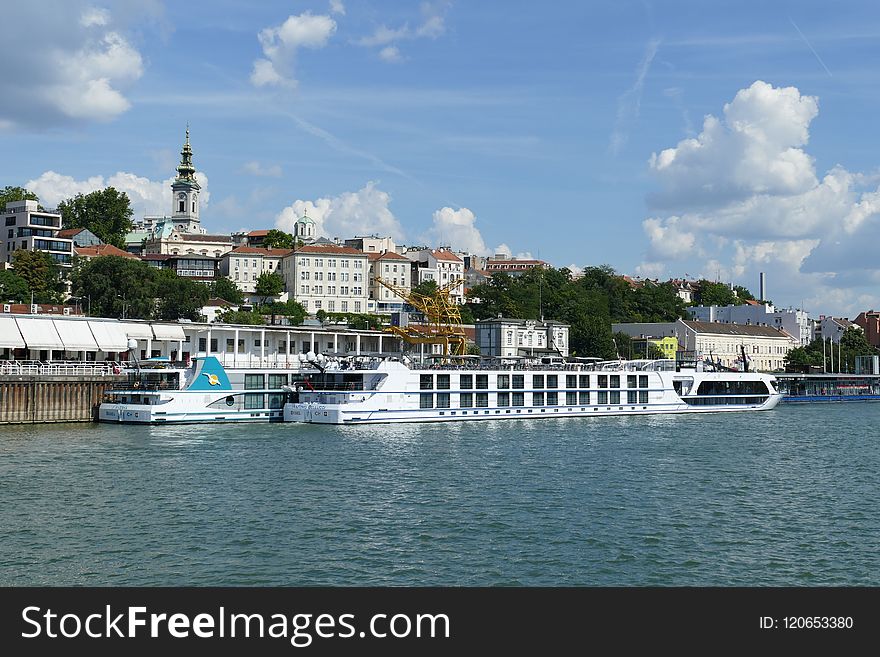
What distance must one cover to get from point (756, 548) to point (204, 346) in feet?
204

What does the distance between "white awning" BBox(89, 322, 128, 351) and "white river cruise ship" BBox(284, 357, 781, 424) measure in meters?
16.9

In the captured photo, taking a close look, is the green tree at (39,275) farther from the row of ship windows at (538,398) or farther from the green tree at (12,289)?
the row of ship windows at (538,398)

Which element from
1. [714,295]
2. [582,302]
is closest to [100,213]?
[582,302]

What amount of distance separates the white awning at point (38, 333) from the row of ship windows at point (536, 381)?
25.0 metres

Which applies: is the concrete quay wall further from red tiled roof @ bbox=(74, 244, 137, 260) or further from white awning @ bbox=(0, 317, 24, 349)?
red tiled roof @ bbox=(74, 244, 137, 260)

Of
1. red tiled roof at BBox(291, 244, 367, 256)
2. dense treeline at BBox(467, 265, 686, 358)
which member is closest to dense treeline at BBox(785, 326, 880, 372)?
dense treeline at BBox(467, 265, 686, 358)

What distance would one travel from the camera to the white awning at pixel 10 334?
62031 millimetres

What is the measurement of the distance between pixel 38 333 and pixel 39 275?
4352cm

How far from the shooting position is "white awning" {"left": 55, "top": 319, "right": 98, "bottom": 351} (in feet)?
215

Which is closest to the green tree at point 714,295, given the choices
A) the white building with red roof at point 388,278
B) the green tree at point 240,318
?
the white building with red roof at point 388,278

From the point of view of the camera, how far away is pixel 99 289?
94625mm

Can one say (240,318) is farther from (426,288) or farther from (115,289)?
(426,288)

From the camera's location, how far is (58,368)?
186 ft
